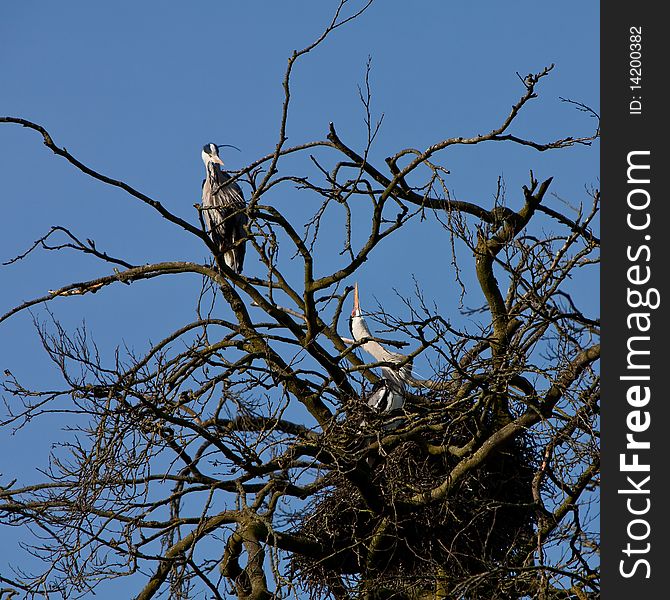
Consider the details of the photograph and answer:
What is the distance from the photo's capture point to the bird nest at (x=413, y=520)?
6.26 meters

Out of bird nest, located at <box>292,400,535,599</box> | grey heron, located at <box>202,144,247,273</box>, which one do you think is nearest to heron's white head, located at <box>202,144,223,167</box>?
grey heron, located at <box>202,144,247,273</box>

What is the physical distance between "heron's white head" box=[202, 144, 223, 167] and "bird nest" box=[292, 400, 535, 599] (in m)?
4.25

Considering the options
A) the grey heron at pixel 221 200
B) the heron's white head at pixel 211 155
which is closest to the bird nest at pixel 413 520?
the grey heron at pixel 221 200

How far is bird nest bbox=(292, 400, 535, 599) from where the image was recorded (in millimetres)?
6258

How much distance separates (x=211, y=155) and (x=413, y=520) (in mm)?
4828

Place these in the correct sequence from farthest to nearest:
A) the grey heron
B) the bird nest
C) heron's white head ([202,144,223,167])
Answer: heron's white head ([202,144,223,167]), the grey heron, the bird nest

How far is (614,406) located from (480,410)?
1.77 meters

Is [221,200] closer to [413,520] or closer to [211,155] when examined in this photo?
[211,155]

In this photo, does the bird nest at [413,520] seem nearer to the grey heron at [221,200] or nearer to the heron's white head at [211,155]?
the grey heron at [221,200]

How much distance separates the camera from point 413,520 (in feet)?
21.5

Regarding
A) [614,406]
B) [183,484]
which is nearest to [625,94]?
[614,406]

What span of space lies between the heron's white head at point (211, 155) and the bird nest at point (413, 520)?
4252mm

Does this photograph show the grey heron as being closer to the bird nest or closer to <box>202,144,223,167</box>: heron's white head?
<box>202,144,223,167</box>: heron's white head

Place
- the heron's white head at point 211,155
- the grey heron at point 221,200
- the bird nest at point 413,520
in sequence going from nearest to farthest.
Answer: the bird nest at point 413,520 → the grey heron at point 221,200 → the heron's white head at point 211,155
